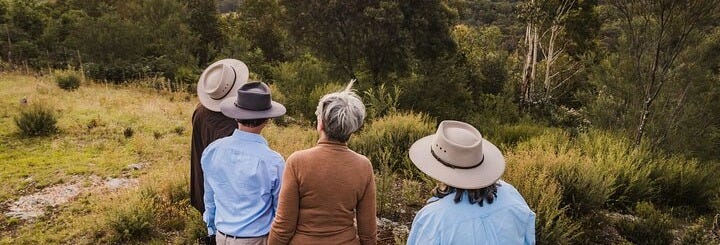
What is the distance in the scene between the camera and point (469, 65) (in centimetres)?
2158

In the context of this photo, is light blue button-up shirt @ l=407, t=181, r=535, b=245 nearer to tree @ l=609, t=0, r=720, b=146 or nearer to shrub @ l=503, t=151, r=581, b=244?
shrub @ l=503, t=151, r=581, b=244

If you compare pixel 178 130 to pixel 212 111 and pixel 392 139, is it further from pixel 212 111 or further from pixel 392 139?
pixel 212 111

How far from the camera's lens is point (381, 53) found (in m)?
18.7

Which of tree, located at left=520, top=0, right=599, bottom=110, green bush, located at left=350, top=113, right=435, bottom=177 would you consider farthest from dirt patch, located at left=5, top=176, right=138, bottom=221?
tree, located at left=520, top=0, right=599, bottom=110

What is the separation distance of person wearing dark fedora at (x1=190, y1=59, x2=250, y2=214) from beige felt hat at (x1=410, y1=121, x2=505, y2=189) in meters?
1.93

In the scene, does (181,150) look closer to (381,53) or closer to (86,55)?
(381,53)

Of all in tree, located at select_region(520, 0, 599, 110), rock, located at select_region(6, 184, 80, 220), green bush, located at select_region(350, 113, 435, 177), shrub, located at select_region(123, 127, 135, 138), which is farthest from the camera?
tree, located at select_region(520, 0, 599, 110)

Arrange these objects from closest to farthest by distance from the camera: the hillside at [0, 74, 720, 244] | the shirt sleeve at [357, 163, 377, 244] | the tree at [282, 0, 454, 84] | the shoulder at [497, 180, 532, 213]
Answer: the shoulder at [497, 180, 532, 213] < the shirt sleeve at [357, 163, 377, 244] < the hillside at [0, 74, 720, 244] < the tree at [282, 0, 454, 84]

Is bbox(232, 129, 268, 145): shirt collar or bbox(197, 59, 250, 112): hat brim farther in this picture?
bbox(197, 59, 250, 112): hat brim

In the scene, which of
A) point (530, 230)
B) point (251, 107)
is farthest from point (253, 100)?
point (530, 230)

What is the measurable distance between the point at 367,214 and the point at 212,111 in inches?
70.3

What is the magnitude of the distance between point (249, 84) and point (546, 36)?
23425 mm

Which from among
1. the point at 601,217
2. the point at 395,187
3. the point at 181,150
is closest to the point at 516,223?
the point at 601,217

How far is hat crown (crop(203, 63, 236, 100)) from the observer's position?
3453 millimetres
